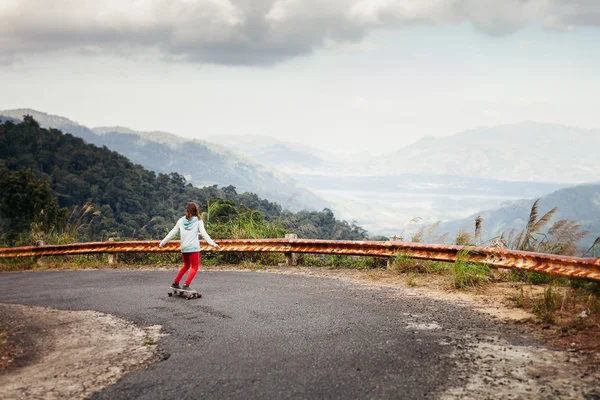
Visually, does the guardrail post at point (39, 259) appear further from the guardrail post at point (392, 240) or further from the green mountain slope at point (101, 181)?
the green mountain slope at point (101, 181)

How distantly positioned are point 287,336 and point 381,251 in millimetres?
5753

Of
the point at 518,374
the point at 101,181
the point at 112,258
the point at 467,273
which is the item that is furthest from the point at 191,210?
the point at 101,181

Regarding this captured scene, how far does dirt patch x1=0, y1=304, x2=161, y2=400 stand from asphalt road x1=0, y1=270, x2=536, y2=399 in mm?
251

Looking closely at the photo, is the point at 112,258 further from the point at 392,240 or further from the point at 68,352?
the point at 68,352

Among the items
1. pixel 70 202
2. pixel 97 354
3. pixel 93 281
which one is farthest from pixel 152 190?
pixel 97 354

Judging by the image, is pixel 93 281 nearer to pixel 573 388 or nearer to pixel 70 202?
pixel 573 388

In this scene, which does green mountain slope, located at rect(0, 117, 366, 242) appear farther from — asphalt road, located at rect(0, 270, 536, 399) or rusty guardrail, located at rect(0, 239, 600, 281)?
asphalt road, located at rect(0, 270, 536, 399)

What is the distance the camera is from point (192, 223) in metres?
9.78

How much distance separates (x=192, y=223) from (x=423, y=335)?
475 centimetres

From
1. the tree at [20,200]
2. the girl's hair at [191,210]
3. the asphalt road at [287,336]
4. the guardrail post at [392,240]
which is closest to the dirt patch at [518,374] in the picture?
the asphalt road at [287,336]

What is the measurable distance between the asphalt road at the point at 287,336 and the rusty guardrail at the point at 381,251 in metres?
1.55

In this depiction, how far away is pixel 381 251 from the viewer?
12023 mm

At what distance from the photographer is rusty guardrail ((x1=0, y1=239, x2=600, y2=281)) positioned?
802 cm

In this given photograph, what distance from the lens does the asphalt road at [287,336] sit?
488 cm
